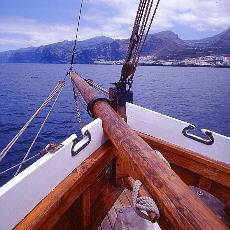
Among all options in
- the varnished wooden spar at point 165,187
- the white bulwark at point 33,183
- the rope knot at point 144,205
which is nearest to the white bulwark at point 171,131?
the varnished wooden spar at point 165,187

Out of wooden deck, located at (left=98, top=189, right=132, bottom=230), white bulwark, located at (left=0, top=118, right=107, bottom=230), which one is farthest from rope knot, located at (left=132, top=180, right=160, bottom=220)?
wooden deck, located at (left=98, top=189, right=132, bottom=230)

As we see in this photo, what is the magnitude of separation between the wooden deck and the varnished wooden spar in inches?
58.6

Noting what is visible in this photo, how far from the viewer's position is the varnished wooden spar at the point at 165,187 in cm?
98

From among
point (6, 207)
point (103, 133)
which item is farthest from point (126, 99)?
point (6, 207)

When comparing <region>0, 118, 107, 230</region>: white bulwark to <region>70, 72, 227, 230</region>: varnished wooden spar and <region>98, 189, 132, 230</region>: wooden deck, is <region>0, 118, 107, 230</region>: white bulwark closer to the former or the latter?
<region>70, 72, 227, 230</region>: varnished wooden spar

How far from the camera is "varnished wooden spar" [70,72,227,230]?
98 centimetres

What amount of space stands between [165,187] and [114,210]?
82.9 inches

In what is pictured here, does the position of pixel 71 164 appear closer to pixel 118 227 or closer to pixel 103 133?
pixel 103 133

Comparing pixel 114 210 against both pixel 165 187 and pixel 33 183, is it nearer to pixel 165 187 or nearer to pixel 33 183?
pixel 33 183

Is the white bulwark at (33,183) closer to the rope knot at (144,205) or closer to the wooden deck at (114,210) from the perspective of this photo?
the rope knot at (144,205)

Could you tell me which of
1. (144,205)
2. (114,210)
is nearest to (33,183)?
(144,205)

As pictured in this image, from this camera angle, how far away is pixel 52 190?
172 centimetres

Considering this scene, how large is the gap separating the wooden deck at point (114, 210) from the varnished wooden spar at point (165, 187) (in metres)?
1.49

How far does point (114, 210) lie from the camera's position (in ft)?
9.71
